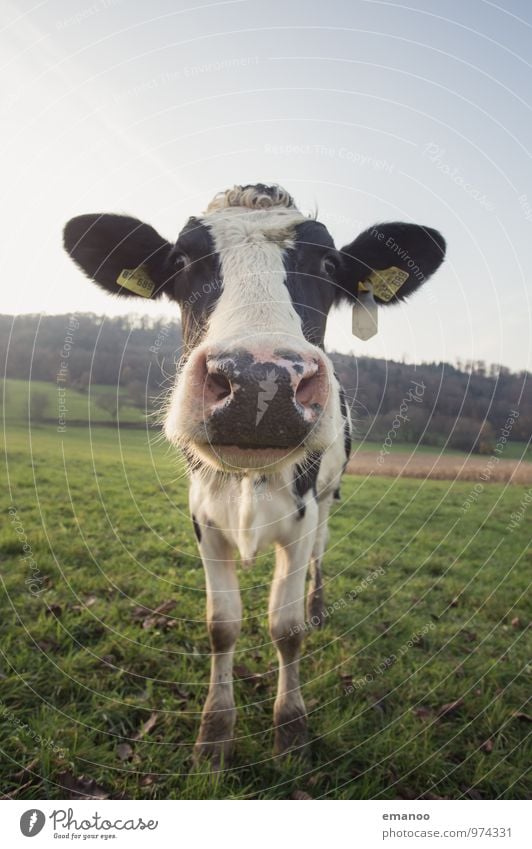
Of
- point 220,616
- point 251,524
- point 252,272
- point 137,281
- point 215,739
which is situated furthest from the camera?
point 137,281

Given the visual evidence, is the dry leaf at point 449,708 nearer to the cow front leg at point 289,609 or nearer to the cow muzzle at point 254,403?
the cow front leg at point 289,609

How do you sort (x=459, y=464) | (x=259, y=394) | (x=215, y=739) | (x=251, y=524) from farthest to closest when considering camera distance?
(x=459, y=464), (x=251, y=524), (x=215, y=739), (x=259, y=394)

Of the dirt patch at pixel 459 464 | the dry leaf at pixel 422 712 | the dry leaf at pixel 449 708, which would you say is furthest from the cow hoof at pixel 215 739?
the dirt patch at pixel 459 464

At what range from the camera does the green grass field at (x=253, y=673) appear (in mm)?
2590

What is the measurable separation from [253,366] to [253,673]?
257 cm

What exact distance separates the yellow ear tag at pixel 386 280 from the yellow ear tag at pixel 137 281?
1.56 metres

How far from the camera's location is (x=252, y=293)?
2.46 m

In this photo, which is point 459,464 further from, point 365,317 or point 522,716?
point 522,716

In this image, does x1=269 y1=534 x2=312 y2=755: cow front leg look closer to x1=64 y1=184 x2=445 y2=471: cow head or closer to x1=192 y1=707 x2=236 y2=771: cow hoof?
x1=192 y1=707 x2=236 y2=771: cow hoof

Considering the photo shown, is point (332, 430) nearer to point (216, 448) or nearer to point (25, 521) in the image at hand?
point (216, 448)

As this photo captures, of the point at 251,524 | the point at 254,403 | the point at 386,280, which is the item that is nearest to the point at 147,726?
the point at 251,524

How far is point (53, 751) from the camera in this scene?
2.55 metres
